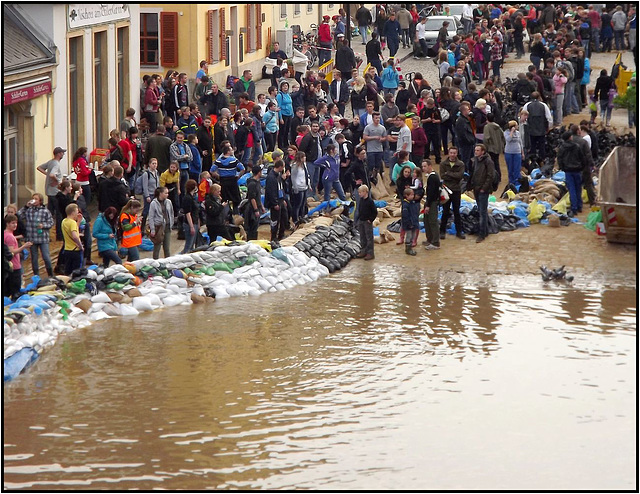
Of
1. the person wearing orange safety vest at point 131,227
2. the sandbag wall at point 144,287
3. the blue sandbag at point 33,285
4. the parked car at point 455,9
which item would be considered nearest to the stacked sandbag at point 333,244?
the sandbag wall at point 144,287

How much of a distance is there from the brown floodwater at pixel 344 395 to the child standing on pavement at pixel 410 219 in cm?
197

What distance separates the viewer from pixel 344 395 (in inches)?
546

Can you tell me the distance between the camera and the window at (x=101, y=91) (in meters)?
25.9

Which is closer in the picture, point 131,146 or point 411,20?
point 131,146

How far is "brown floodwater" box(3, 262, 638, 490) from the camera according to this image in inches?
463

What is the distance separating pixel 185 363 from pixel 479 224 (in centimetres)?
776

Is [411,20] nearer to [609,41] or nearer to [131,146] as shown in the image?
[609,41]

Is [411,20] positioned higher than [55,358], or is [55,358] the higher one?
[411,20]

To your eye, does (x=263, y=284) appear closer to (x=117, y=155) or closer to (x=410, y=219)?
(x=410, y=219)

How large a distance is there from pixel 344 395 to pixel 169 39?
67.8ft

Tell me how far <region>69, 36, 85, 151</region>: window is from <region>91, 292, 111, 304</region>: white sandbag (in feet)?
26.7

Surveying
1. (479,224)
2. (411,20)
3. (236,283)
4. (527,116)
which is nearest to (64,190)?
(236,283)

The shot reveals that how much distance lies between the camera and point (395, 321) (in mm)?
16969

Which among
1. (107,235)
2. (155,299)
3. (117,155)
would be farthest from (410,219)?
(117,155)
